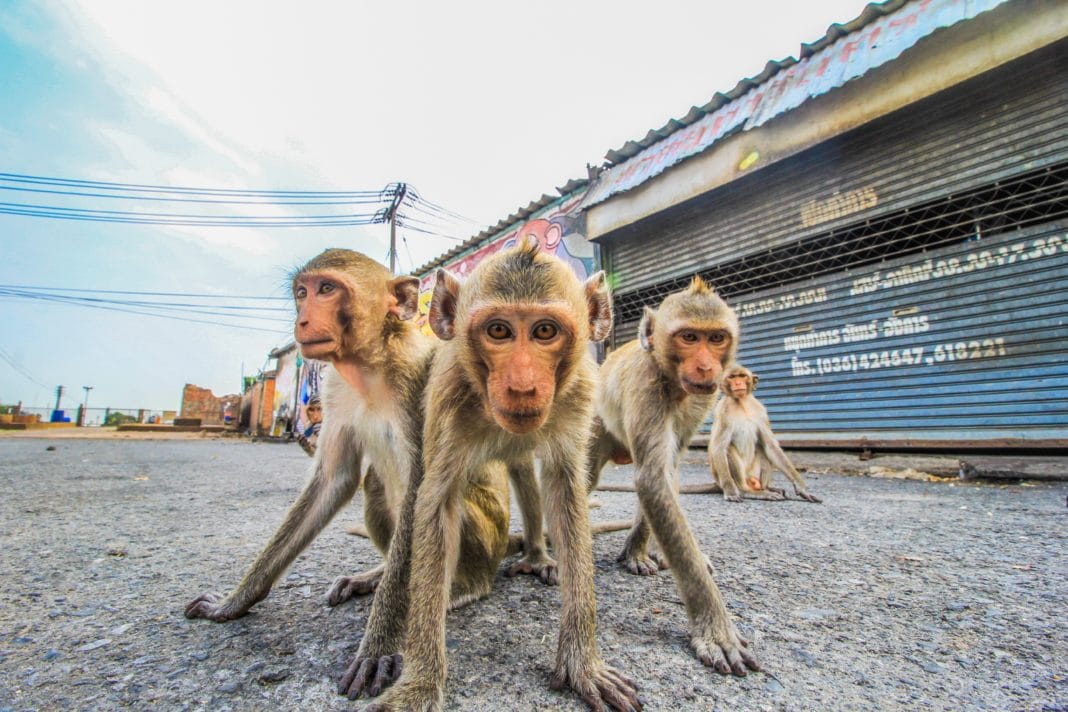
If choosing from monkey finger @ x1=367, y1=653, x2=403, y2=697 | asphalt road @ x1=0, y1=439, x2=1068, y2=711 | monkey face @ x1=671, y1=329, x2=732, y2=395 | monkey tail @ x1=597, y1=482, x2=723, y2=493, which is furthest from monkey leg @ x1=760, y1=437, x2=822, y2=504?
monkey finger @ x1=367, y1=653, x2=403, y2=697

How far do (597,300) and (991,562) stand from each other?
2422 mm

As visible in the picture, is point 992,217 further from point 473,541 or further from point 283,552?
point 283,552

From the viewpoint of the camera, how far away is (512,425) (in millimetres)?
Answer: 1332

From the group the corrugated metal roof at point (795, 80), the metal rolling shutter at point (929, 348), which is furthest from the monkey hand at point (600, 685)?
the corrugated metal roof at point (795, 80)

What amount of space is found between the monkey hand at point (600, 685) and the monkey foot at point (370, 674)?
1.51 feet

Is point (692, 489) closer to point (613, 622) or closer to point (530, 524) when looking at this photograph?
point (530, 524)

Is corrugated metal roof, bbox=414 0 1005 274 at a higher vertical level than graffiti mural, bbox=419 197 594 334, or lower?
higher

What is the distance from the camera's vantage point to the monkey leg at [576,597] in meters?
1.32

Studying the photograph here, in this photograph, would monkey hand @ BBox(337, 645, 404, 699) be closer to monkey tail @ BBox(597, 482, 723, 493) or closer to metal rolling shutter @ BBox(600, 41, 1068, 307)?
monkey tail @ BBox(597, 482, 723, 493)

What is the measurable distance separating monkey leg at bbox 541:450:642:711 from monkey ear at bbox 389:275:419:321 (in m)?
0.88

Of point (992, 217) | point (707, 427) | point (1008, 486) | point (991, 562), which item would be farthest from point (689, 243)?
point (991, 562)

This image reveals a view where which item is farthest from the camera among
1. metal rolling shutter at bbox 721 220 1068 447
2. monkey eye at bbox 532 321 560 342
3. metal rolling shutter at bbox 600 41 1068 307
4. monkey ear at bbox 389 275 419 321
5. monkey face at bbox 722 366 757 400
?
monkey face at bbox 722 366 757 400

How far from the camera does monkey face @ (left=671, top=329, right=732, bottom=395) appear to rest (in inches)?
94.0

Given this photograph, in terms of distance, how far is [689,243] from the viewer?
7.84 meters
